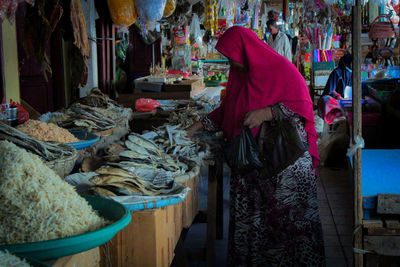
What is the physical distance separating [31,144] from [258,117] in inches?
57.9

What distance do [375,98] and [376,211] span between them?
11.0ft

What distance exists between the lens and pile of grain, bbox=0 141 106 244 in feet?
3.78

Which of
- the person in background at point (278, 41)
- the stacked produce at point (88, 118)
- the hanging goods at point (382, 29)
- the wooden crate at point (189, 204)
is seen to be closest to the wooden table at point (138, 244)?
the wooden crate at point (189, 204)

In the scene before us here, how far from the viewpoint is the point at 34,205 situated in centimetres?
119

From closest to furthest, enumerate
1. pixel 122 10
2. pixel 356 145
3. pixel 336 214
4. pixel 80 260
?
pixel 80 260
pixel 356 145
pixel 336 214
pixel 122 10

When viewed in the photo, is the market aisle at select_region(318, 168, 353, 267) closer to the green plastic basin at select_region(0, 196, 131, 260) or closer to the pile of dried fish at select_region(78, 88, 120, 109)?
the pile of dried fish at select_region(78, 88, 120, 109)

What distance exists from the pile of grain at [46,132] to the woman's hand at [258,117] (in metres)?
1.06

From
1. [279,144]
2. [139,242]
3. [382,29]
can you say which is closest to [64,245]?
[139,242]

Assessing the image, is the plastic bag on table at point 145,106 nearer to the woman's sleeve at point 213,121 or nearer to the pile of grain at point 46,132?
the woman's sleeve at point 213,121

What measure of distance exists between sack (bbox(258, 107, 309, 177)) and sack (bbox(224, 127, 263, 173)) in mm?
54

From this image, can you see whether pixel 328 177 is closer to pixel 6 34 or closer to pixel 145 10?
pixel 145 10

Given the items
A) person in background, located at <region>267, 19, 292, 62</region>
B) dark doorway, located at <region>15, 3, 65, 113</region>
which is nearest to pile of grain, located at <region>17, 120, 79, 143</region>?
dark doorway, located at <region>15, 3, 65, 113</region>

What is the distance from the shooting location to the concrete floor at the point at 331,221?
12.2 ft

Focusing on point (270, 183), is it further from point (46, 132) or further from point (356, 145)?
point (46, 132)
